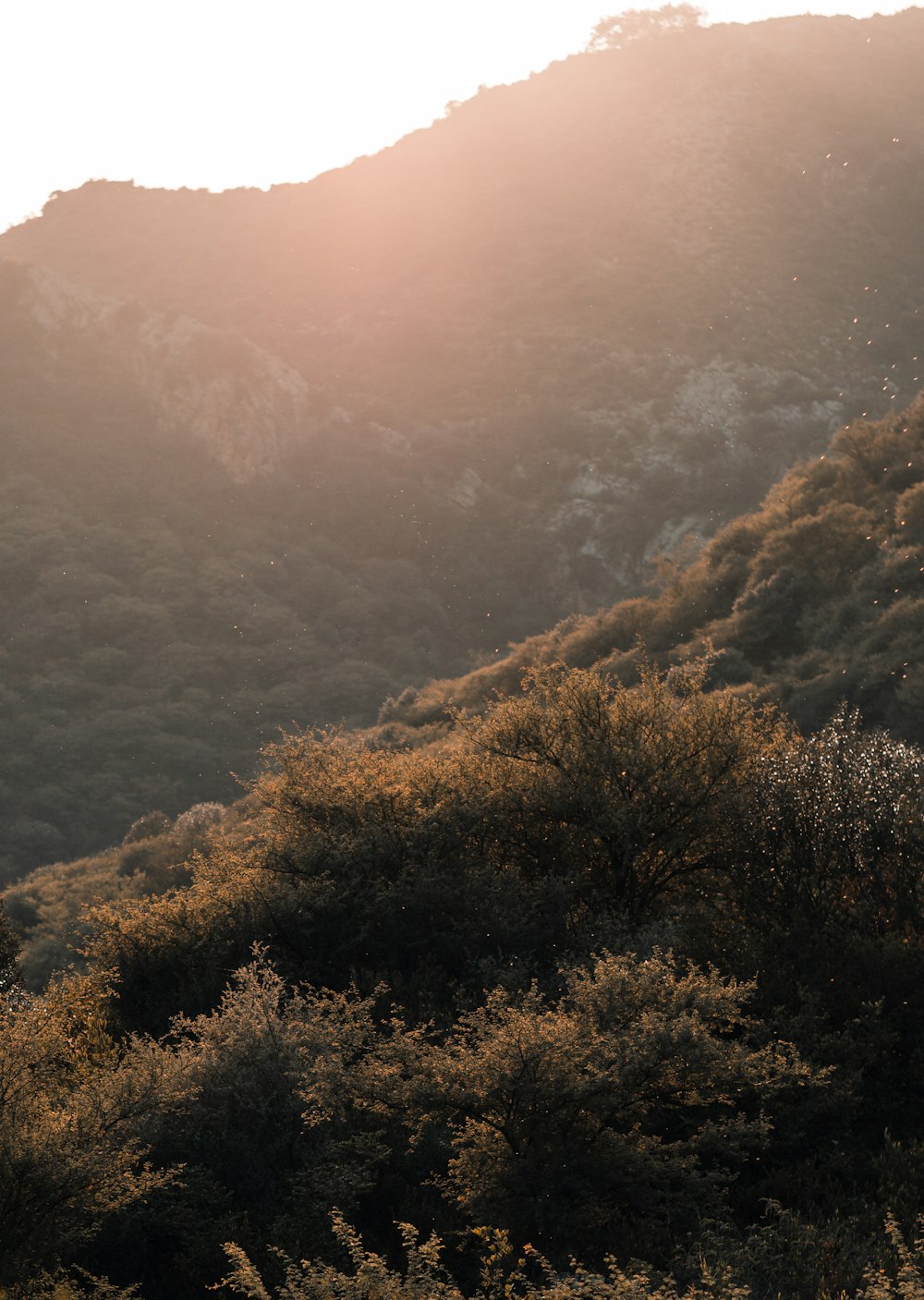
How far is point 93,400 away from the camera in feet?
249

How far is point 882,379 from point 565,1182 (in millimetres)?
70370

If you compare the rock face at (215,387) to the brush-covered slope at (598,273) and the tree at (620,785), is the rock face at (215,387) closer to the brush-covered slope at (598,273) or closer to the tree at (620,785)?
the brush-covered slope at (598,273)

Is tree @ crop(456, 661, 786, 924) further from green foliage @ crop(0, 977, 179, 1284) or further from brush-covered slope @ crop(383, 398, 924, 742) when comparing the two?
brush-covered slope @ crop(383, 398, 924, 742)

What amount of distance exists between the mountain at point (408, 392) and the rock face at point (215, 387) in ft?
0.67

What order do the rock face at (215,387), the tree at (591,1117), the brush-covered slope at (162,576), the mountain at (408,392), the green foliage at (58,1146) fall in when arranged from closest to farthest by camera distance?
1. the green foliage at (58,1146)
2. the tree at (591,1117)
3. the brush-covered slope at (162,576)
4. the mountain at (408,392)
5. the rock face at (215,387)

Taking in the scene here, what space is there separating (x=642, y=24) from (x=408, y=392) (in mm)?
55488


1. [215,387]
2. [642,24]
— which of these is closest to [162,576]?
[215,387]

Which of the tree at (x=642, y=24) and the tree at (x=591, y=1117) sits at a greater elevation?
the tree at (x=642, y=24)

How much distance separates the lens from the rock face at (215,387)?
7350cm

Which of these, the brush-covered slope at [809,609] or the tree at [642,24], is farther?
the tree at [642,24]

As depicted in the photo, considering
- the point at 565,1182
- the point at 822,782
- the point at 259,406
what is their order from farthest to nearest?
the point at 259,406
the point at 822,782
the point at 565,1182

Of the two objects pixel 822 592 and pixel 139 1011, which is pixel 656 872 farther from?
pixel 822 592

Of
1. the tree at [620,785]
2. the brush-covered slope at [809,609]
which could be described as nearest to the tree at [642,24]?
the brush-covered slope at [809,609]

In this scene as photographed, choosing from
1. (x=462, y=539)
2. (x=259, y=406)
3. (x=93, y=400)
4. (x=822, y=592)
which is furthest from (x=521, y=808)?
(x=93, y=400)
